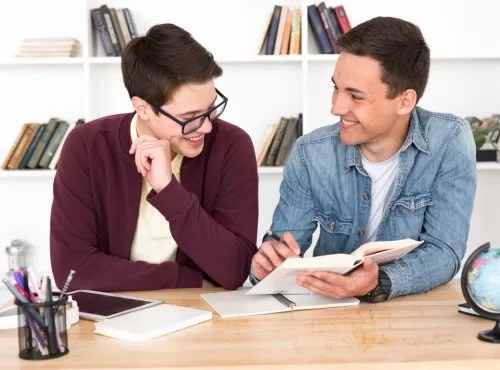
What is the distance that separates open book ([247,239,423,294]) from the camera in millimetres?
1682

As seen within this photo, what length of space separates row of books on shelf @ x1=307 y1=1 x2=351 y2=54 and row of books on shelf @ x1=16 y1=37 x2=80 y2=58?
3.90ft

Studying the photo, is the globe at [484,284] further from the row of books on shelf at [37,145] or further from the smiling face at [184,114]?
the row of books on shelf at [37,145]

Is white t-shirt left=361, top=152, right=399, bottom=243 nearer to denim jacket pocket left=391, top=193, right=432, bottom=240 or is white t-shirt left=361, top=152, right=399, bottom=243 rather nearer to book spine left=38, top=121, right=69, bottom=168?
denim jacket pocket left=391, top=193, right=432, bottom=240

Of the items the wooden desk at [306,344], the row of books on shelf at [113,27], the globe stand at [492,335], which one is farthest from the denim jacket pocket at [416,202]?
the row of books on shelf at [113,27]

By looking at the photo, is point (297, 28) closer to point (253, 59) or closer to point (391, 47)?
point (253, 59)

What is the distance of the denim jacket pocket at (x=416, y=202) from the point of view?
2.12 m

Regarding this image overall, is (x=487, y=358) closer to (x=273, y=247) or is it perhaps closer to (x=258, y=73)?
(x=273, y=247)

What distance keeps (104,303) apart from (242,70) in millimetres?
2397

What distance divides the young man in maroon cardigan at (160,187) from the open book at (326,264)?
0.72ft

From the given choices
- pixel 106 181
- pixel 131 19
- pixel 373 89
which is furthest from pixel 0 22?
pixel 373 89

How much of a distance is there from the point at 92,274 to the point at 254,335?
0.64m

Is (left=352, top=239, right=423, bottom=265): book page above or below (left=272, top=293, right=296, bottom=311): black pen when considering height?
above

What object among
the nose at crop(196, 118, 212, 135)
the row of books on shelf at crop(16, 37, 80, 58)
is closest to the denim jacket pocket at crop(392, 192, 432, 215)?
the nose at crop(196, 118, 212, 135)

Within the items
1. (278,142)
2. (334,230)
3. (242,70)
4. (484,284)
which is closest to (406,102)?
(334,230)
